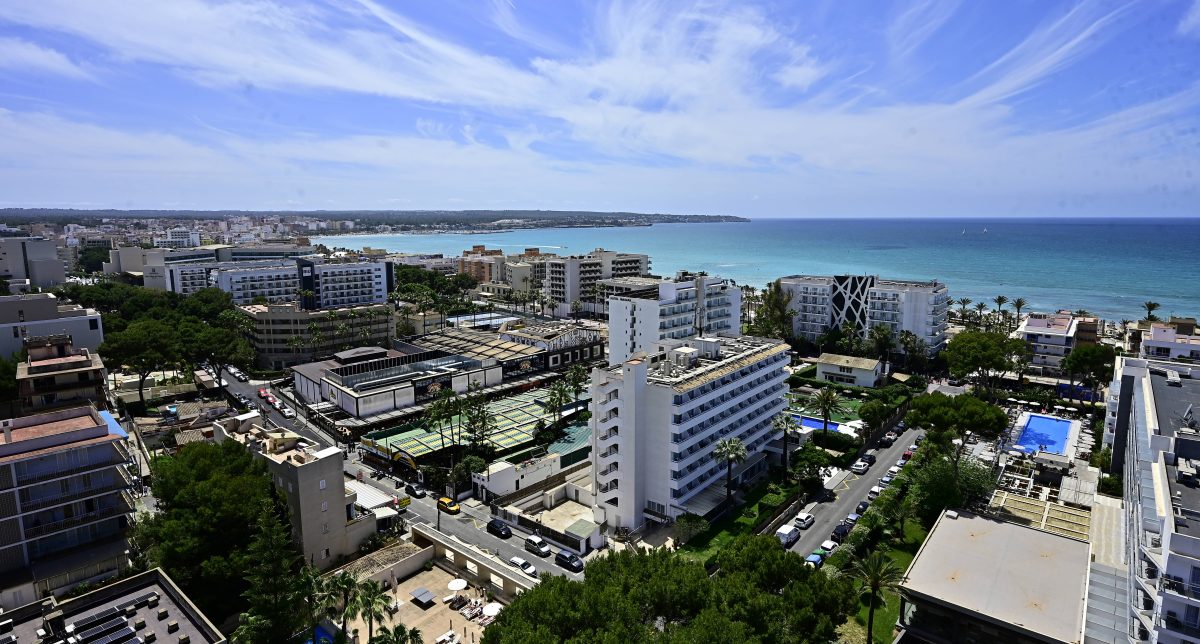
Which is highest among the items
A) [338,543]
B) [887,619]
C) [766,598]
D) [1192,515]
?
[1192,515]

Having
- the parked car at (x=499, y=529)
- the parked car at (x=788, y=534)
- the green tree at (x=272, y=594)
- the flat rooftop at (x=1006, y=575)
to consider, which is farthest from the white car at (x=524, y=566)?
the flat rooftop at (x=1006, y=575)

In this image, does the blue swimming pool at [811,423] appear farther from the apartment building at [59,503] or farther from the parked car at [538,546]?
the apartment building at [59,503]

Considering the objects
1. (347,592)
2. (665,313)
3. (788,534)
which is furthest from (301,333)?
A: (788,534)

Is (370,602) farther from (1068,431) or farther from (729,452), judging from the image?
(1068,431)

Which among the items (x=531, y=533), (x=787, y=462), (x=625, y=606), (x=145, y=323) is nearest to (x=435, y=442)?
(x=531, y=533)

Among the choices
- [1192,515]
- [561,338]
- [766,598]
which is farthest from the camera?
[561,338]

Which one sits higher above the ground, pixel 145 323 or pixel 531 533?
pixel 145 323

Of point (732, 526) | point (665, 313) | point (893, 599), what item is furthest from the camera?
point (665, 313)

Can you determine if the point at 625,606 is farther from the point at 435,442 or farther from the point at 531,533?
the point at 435,442
